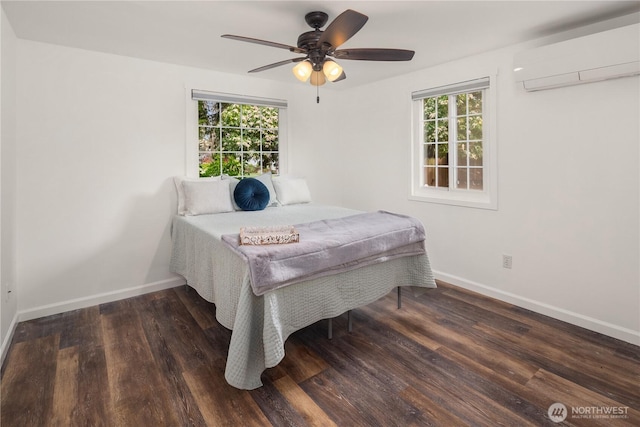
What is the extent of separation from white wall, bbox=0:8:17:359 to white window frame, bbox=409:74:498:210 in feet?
11.5

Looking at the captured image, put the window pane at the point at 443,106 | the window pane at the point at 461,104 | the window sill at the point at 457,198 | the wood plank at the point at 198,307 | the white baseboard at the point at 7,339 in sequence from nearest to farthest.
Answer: the white baseboard at the point at 7,339
the wood plank at the point at 198,307
the window sill at the point at 457,198
the window pane at the point at 461,104
the window pane at the point at 443,106

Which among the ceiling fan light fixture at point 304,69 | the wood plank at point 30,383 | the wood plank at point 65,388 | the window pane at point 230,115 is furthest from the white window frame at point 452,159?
the wood plank at point 30,383

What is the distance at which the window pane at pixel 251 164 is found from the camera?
4.10 metres

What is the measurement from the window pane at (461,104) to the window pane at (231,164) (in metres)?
2.47

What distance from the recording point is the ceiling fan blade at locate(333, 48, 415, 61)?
2.25 m

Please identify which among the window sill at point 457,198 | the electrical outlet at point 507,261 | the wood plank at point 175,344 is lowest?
the wood plank at point 175,344

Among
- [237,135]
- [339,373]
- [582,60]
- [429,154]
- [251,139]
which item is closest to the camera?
[339,373]

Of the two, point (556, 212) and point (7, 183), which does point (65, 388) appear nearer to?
point (7, 183)

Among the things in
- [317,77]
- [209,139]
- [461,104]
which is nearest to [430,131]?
[461,104]

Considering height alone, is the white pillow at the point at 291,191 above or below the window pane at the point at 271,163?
below

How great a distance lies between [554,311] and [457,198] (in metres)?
1.33

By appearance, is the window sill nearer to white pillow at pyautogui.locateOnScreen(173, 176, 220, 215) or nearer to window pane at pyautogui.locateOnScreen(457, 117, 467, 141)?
window pane at pyautogui.locateOnScreen(457, 117, 467, 141)

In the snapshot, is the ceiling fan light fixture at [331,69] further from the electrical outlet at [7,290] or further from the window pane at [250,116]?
the electrical outlet at [7,290]

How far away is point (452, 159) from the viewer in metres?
3.64
